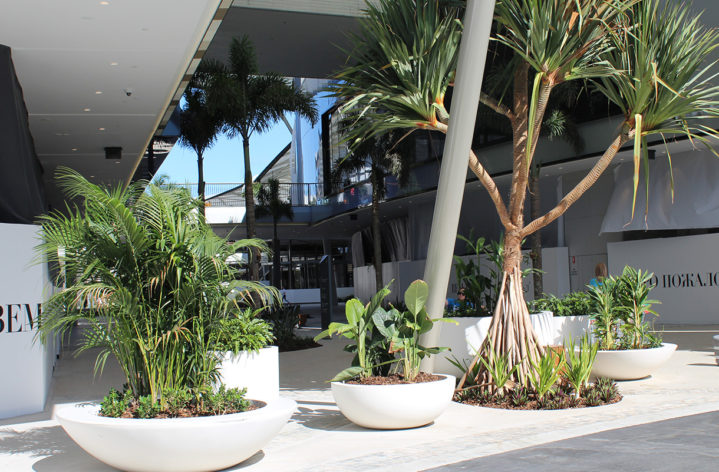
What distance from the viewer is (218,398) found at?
5.11m

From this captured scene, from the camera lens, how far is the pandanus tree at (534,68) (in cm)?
671

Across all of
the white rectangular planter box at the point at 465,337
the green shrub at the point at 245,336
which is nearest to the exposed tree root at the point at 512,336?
the white rectangular planter box at the point at 465,337

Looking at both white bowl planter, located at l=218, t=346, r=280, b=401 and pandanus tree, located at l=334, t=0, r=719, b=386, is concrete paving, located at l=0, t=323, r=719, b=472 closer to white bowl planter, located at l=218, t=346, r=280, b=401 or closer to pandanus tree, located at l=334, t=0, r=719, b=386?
white bowl planter, located at l=218, t=346, r=280, b=401

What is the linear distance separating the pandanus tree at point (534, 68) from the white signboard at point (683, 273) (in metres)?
10.9

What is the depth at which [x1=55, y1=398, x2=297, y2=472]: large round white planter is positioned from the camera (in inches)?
176

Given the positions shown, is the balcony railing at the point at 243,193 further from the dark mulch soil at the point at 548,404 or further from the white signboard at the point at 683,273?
the dark mulch soil at the point at 548,404

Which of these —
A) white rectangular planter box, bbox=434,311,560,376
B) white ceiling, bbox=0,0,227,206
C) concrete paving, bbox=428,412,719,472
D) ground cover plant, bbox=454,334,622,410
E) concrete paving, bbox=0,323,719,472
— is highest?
white ceiling, bbox=0,0,227,206

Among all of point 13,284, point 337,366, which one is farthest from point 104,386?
point 337,366

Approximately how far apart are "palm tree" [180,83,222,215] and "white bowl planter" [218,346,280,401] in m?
11.9

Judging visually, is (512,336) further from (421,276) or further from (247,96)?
(421,276)

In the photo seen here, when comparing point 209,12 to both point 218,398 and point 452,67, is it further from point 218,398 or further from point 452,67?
point 218,398

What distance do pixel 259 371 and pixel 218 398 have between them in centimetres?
185

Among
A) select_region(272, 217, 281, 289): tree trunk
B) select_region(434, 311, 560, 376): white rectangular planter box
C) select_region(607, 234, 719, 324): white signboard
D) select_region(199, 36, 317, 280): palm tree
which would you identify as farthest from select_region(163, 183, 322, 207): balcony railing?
select_region(434, 311, 560, 376): white rectangular planter box

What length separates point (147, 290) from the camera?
17.8 feet
